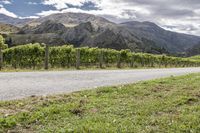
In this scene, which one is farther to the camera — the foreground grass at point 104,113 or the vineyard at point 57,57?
the vineyard at point 57,57

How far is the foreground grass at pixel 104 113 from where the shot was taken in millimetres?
8234

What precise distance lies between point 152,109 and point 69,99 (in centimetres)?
258

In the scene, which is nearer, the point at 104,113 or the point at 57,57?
the point at 104,113

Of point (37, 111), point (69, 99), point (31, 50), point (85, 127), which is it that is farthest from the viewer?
point (31, 50)

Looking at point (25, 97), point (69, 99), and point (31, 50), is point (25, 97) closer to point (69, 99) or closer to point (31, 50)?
point (69, 99)

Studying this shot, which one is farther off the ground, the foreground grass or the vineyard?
the vineyard

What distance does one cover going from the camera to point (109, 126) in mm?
8312

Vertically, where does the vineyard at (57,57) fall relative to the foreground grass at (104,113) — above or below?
above

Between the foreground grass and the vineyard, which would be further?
the vineyard

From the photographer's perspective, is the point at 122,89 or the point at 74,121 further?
the point at 122,89

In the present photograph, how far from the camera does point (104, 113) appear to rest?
9617mm

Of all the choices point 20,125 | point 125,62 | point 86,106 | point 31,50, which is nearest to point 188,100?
point 86,106

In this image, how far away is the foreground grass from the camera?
8234 millimetres

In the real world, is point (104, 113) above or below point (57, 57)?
below
